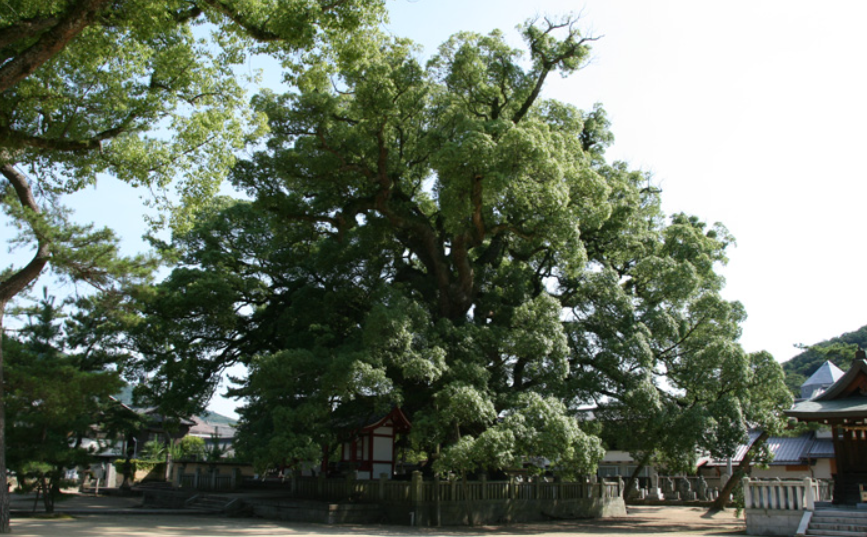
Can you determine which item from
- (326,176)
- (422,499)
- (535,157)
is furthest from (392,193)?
(422,499)

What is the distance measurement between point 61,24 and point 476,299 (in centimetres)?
1370

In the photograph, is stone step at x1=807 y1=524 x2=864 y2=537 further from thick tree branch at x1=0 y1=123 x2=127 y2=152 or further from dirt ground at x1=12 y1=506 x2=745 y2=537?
thick tree branch at x1=0 y1=123 x2=127 y2=152

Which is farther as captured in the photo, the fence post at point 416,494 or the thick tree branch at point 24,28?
the fence post at point 416,494

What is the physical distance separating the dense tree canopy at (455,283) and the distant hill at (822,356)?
3171 cm

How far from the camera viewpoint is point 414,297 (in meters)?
19.2

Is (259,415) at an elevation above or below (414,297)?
below

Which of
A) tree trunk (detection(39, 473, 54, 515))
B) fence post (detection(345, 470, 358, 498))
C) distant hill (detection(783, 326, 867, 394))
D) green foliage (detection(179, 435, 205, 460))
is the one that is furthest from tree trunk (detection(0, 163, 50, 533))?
distant hill (detection(783, 326, 867, 394))

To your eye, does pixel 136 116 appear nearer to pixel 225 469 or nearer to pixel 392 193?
pixel 392 193

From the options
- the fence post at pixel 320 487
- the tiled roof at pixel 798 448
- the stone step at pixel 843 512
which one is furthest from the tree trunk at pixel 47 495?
the tiled roof at pixel 798 448

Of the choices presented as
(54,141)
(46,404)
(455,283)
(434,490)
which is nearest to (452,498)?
(434,490)

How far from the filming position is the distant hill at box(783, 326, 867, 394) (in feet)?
150

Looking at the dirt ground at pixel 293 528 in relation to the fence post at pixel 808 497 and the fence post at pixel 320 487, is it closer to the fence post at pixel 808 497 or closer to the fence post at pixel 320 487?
the fence post at pixel 808 497

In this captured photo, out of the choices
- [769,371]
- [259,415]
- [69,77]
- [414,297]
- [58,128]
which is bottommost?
[259,415]

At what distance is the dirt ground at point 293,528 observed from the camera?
36.8ft
